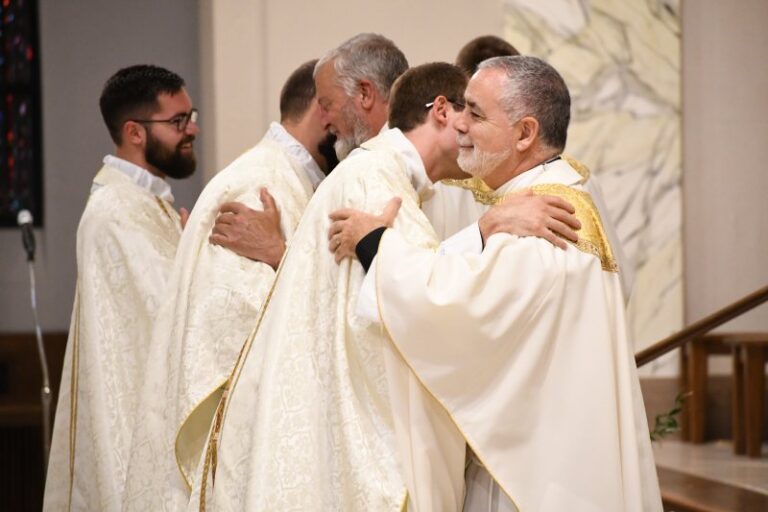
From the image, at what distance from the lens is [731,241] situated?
27.1ft

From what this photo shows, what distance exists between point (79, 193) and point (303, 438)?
5608 millimetres

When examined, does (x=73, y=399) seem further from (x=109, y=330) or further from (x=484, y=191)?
(x=484, y=191)

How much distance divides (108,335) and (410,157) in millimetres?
1979

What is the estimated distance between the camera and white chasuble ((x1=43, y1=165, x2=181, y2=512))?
5.02 m

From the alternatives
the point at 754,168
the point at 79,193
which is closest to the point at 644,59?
the point at 754,168

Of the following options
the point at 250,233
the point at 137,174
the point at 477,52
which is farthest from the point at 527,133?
the point at 137,174

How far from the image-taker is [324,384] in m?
3.39

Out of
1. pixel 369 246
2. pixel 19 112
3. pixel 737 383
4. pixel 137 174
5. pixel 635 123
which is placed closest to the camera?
pixel 369 246

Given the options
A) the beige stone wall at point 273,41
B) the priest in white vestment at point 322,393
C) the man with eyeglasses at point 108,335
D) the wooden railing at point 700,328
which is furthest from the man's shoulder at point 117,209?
the wooden railing at point 700,328

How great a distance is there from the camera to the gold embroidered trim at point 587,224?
3188mm

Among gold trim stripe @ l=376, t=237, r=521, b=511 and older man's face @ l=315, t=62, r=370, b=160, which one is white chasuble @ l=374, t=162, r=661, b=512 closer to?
gold trim stripe @ l=376, t=237, r=521, b=511

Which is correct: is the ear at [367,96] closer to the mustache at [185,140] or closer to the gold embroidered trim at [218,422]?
the gold embroidered trim at [218,422]

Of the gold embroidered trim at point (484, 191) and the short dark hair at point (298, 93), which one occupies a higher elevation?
the short dark hair at point (298, 93)

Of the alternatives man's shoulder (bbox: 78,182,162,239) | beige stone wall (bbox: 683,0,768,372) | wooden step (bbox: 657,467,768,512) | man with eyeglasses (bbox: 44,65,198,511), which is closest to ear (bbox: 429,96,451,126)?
man with eyeglasses (bbox: 44,65,198,511)
